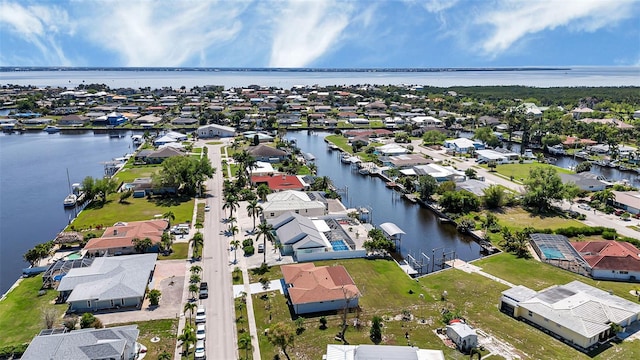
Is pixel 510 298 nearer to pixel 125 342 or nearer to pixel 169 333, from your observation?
pixel 169 333

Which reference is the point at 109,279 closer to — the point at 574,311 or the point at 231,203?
the point at 231,203

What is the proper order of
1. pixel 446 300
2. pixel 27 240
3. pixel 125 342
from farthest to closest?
pixel 27 240 < pixel 446 300 < pixel 125 342

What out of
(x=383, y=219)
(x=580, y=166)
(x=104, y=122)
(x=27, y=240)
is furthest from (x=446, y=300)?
(x=104, y=122)

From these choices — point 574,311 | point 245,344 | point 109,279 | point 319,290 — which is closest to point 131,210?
point 109,279

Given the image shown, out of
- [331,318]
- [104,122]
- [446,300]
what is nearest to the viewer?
[331,318]

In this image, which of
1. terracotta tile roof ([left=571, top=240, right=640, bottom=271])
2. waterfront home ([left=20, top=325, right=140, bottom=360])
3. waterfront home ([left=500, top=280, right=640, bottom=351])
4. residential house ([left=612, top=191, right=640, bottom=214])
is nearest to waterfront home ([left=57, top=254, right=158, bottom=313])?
waterfront home ([left=20, top=325, right=140, bottom=360])

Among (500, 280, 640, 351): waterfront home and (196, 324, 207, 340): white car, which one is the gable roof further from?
(500, 280, 640, 351): waterfront home

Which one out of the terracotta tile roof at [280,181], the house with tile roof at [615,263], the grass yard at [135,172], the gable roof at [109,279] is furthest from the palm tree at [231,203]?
the house with tile roof at [615,263]

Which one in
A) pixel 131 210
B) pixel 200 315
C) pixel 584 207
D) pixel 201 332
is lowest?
pixel 201 332
